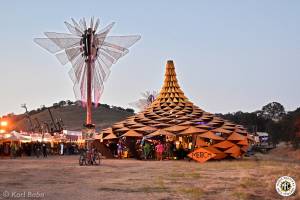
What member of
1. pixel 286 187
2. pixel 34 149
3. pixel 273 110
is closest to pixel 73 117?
pixel 273 110

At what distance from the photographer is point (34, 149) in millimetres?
46250

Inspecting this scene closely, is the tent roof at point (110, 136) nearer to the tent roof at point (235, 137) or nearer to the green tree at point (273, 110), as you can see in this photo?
the tent roof at point (235, 137)

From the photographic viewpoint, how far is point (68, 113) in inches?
5748

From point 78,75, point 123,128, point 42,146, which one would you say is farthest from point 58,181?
point 42,146

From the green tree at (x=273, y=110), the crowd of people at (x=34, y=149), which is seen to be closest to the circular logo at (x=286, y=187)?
the crowd of people at (x=34, y=149)

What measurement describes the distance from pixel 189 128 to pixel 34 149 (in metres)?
16.9

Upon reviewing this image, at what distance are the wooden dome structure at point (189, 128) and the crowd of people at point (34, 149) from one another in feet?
24.4

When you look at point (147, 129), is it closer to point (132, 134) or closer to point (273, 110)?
point (132, 134)

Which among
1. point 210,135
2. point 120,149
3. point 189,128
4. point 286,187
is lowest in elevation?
point 286,187

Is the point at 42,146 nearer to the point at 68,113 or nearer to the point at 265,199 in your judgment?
the point at 265,199

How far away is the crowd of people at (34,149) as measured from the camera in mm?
41469

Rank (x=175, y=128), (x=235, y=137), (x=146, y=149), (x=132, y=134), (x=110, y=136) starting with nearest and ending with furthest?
1. (x=146, y=149)
2. (x=175, y=128)
3. (x=235, y=137)
4. (x=132, y=134)
5. (x=110, y=136)

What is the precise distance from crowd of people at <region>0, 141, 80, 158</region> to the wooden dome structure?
293 inches

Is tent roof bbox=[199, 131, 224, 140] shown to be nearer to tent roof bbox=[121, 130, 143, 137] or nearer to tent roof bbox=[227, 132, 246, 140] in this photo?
tent roof bbox=[227, 132, 246, 140]
